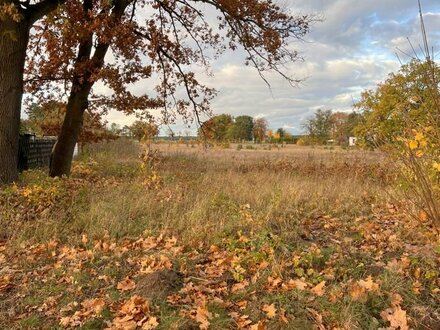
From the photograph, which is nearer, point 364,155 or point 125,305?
point 125,305

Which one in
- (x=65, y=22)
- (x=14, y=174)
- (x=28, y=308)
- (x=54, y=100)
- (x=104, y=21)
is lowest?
(x=28, y=308)

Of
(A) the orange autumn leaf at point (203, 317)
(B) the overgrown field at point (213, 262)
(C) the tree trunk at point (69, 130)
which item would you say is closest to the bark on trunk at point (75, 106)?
(C) the tree trunk at point (69, 130)

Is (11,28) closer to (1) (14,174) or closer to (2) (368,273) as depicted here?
(1) (14,174)

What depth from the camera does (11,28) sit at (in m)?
8.80

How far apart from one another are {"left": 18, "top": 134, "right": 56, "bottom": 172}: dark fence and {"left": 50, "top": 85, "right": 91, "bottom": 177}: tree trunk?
2796 mm

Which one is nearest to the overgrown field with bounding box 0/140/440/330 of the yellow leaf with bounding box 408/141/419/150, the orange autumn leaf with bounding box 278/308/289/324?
the orange autumn leaf with bounding box 278/308/289/324

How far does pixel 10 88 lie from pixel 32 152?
8219 millimetres

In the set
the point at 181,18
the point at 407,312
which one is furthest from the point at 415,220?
the point at 181,18

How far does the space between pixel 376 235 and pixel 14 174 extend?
785 cm

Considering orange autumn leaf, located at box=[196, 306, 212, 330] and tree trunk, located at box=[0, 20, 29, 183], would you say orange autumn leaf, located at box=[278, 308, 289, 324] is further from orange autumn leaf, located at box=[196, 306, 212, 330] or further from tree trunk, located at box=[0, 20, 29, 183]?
tree trunk, located at box=[0, 20, 29, 183]

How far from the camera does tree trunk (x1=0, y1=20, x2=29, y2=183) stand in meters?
8.84

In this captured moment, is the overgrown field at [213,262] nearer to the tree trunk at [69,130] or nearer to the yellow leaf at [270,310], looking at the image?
the yellow leaf at [270,310]

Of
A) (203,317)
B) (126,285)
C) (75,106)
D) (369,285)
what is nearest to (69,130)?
(75,106)

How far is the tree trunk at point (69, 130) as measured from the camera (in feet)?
39.8
